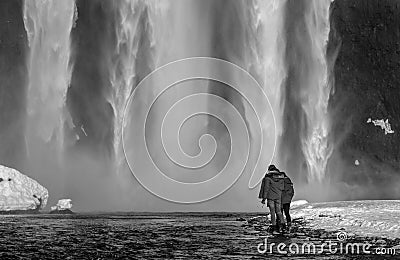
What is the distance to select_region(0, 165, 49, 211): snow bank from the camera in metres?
50.5

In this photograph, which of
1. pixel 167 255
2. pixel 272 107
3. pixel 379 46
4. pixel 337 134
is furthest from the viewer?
pixel 379 46

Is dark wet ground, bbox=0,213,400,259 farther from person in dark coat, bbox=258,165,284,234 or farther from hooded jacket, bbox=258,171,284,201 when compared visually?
hooded jacket, bbox=258,171,284,201

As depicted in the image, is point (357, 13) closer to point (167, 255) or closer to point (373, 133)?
point (373, 133)

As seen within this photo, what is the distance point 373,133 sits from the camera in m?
84.4

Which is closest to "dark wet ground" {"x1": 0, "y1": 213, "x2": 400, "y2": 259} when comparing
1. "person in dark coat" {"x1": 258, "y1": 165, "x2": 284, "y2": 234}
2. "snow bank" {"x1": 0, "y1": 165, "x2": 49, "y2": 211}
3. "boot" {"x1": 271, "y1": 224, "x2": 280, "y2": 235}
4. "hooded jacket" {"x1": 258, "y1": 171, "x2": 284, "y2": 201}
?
"boot" {"x1": 271, "y1": 224, "x2": 280, "y2": 235}

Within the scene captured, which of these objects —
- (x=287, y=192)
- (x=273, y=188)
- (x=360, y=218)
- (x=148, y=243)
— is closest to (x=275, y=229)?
(x=287, y=192)

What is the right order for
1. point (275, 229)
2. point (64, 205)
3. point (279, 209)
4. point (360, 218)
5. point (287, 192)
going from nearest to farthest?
point (279, 209), point (275, 229), point (360, 218), point (287, 192), point (64, 205)

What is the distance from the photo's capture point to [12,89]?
87.8m

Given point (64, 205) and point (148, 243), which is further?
point (64, 205)

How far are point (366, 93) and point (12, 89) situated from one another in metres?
50.1

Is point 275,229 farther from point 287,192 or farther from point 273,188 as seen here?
point 273,188

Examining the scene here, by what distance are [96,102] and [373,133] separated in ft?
124

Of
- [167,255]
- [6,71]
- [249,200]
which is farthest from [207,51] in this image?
[167,255]

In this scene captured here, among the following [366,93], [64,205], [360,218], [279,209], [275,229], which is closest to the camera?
[279,209]
